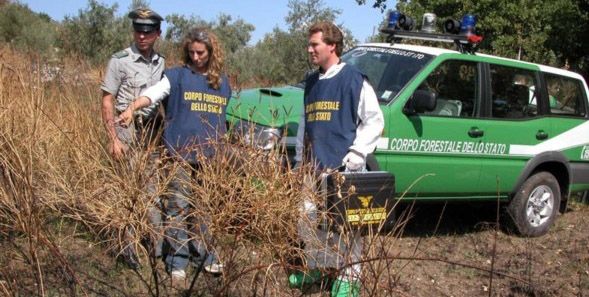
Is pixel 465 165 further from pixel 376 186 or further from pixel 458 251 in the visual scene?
pixel 376 186

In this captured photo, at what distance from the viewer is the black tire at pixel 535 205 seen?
6.33m

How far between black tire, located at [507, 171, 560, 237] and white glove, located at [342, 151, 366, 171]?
9.87 feet

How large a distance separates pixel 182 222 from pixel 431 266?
3.09m

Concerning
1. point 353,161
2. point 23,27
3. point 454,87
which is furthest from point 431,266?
point 23,27

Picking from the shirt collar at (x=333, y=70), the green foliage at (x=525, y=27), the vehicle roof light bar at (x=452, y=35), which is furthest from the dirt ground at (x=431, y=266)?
the green foliage at (x=525, y=27)

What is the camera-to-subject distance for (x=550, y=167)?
6668mm

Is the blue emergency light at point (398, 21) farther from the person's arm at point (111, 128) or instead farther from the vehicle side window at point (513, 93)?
the person's arm at point (111, 128)

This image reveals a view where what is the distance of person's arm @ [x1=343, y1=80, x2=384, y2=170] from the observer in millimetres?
3697

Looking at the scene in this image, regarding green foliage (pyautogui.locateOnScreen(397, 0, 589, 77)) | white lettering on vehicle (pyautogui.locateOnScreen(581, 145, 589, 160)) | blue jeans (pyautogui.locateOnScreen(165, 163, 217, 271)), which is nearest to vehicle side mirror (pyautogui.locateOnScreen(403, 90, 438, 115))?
white lettering on vehicle (pyautogui.locateOnScreen(581, 145, 589, 160))

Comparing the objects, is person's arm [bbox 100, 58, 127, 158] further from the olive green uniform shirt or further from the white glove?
the white glove

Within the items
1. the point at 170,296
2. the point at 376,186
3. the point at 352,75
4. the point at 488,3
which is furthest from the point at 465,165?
the point at 488,3

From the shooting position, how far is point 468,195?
589 centimetres

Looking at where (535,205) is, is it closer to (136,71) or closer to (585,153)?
(585,153)

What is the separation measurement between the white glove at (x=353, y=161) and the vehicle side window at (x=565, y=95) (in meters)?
3.71
